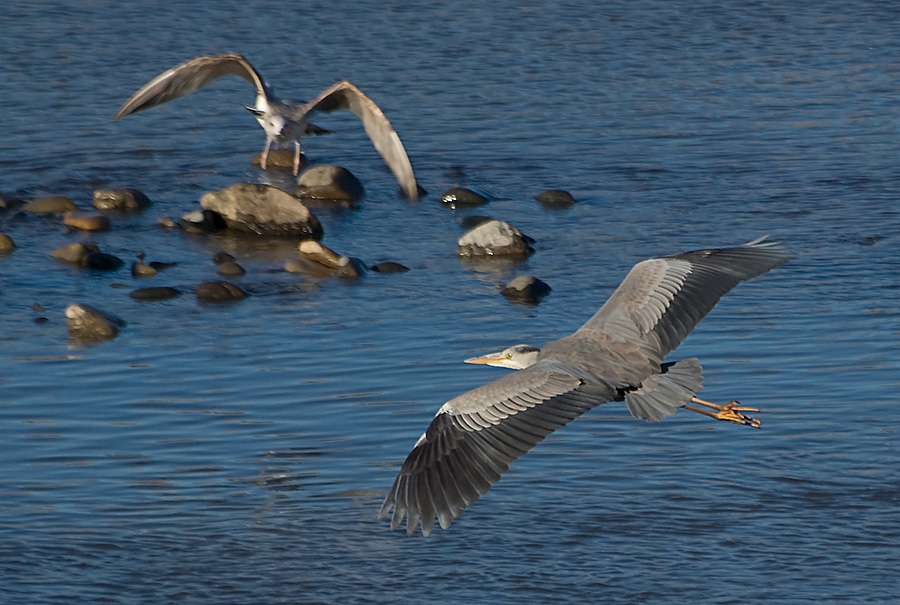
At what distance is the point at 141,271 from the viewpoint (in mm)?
11672

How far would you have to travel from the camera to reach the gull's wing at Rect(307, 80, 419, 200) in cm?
1077

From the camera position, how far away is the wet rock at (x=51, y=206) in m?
13.3

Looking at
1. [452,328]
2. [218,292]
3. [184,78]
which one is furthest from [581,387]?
[184,78]

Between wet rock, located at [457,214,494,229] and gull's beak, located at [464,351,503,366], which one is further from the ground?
gull's beak, located at [464,351,503,366]

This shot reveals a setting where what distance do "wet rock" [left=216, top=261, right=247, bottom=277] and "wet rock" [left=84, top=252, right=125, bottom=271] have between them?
80 centimetres

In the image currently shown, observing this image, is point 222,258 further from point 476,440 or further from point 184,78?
point 476,440

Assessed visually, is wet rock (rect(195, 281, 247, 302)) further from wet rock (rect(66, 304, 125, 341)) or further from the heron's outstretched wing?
the heron's outstretched wing

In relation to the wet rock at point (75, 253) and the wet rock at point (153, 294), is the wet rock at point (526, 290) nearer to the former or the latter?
the wet rock at point (153, 294)

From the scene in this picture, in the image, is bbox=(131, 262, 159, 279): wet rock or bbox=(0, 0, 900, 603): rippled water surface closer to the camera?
bbox=(0, 0, 900, 603): rippled water surface

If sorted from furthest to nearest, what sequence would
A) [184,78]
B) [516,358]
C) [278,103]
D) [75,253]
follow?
[278,103] < [75,253] < [184,78] < [516,358]

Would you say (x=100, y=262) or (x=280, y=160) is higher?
(x=280, y=160)

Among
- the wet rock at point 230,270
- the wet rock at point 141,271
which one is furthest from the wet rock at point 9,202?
the wet rock at point 230,270

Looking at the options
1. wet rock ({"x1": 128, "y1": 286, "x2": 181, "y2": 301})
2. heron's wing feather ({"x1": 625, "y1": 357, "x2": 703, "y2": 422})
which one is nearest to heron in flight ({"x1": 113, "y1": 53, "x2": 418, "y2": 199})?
wet rock ({"x1": 128, "y1": 286, "x2": 181, "y2": 301})

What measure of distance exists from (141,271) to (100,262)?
34cm
